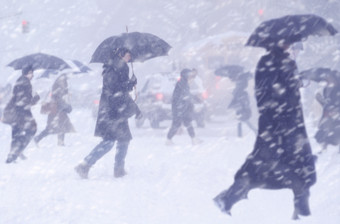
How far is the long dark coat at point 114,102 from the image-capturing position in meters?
7.02

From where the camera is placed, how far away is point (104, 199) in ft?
20.0

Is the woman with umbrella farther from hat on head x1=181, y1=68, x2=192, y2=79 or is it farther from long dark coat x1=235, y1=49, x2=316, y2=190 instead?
long dark coat x1=235, y1=49, x2=316, y2=190

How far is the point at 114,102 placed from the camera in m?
7.07

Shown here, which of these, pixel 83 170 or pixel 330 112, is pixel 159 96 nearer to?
pixel 330 112

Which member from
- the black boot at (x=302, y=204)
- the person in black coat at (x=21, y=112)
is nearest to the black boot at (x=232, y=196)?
the black boot at (x=302, y=204)

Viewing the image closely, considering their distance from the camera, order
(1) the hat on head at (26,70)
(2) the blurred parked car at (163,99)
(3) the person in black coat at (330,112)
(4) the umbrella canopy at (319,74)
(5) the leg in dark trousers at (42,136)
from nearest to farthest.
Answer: (1) the hat on head at (26,70) < (4) the umbrella canopy at (319,74) < (3) the person in black coat at (330,112) < (5) the leg in dark trousers at (42,136) < (2) the blurred parked car at (163,99)

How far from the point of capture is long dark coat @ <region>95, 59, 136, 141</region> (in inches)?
276

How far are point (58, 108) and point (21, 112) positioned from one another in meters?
2.92

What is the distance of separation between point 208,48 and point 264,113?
18.1 metres

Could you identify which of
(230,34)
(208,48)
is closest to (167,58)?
(208,48)

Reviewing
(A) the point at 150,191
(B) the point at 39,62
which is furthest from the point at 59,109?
(A) the point at 150,191

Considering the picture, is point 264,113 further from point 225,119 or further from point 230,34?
point 230,34

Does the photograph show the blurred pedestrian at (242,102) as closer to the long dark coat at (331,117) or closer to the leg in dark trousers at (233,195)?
the long dark coat at (331,117)

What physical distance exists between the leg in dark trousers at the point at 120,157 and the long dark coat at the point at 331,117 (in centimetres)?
400
